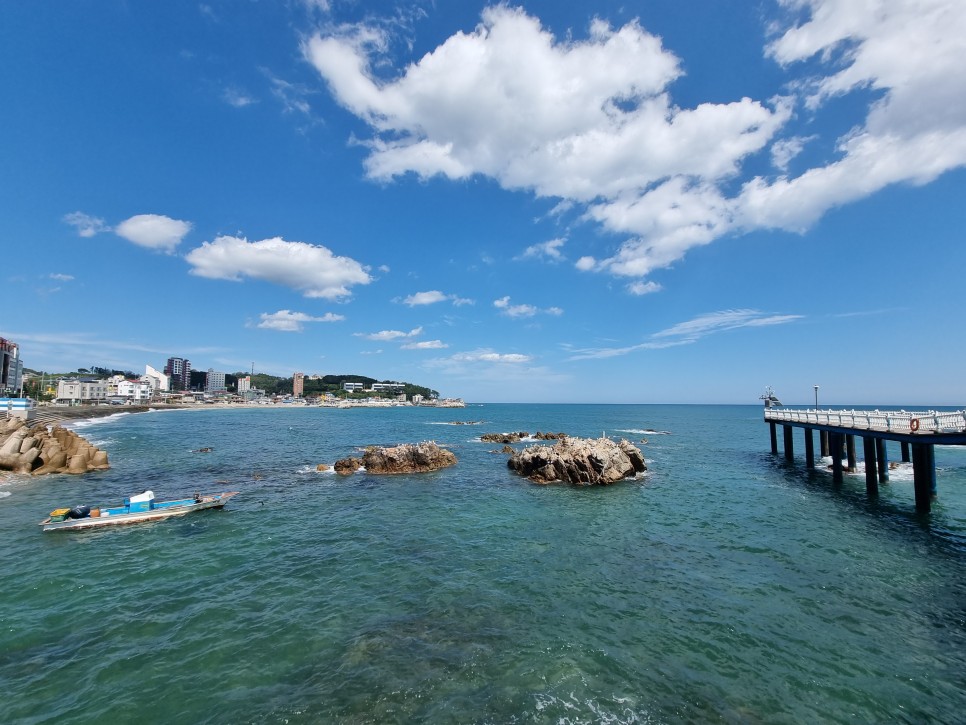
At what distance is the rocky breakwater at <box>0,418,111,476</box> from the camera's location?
35.2 meters

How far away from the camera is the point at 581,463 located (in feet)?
113

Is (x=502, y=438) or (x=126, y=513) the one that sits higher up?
(x=502, y=438)

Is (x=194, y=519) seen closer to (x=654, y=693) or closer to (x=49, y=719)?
(x=49, y=719)

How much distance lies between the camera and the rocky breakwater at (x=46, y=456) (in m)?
35.2

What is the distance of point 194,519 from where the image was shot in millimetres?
23516

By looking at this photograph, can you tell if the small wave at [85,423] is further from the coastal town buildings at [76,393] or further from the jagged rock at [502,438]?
the jagged rock at [502,438]

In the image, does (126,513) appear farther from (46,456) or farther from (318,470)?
(46,456)

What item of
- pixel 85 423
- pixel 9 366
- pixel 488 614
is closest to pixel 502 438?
pixel 488 614

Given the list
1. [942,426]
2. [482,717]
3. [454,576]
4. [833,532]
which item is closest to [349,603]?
[454,576]

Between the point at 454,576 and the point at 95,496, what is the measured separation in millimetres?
27233

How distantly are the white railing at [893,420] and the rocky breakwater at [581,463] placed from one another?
1597 centimetres

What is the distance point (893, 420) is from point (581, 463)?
66.7 feet

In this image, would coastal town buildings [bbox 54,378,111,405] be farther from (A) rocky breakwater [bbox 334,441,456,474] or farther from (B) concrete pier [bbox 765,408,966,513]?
(B) concrete pier [bbox 765,408,966,513]

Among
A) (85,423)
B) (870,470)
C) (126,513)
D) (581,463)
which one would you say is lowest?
(126,513)
